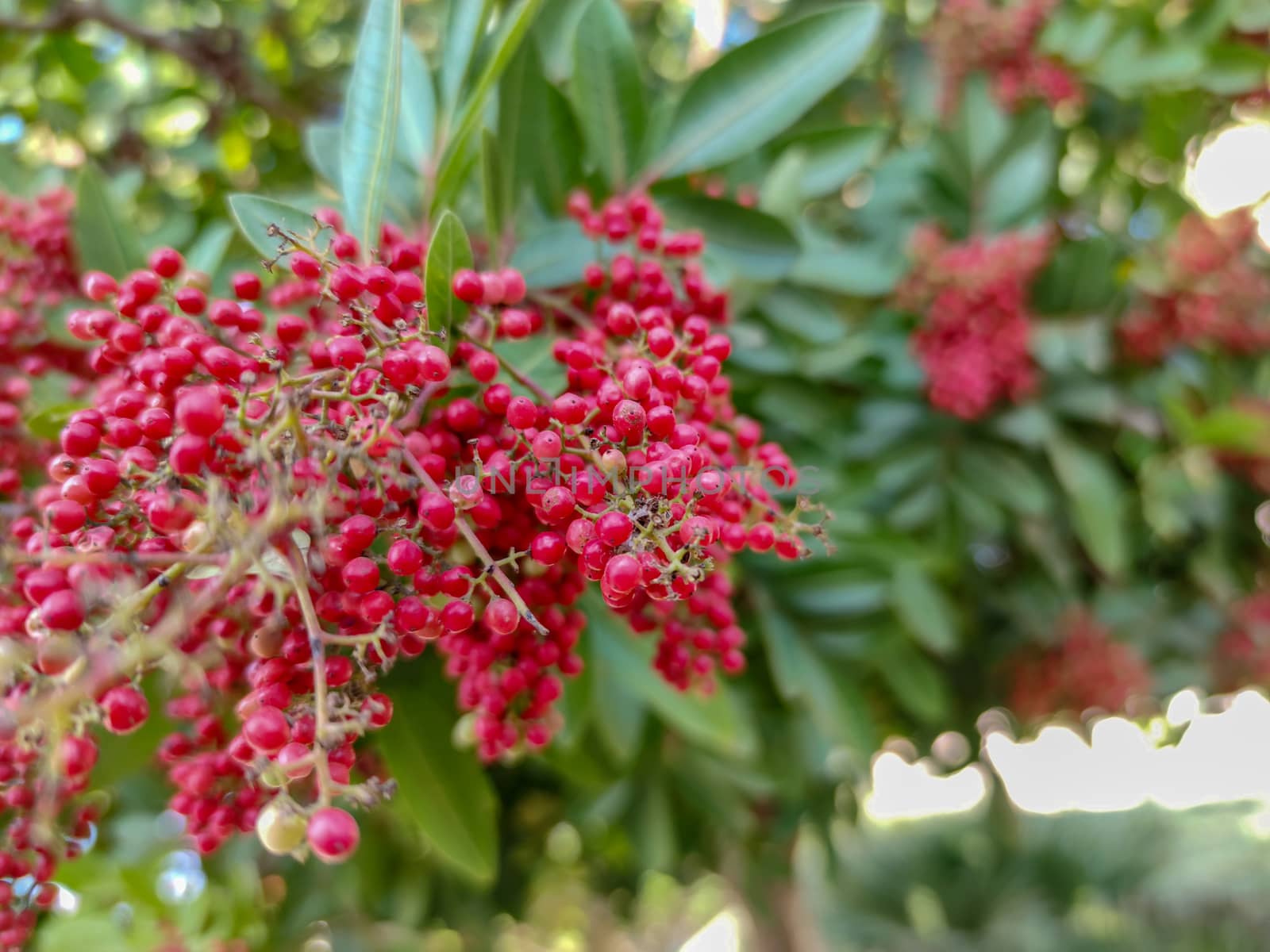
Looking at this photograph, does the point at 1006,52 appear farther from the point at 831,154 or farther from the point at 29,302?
the point at 29,302

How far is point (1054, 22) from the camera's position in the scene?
207 cm

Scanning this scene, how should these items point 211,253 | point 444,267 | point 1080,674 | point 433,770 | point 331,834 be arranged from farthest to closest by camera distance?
1. point 1080,674
2. point 211,253
3. point 433,770
4. point 444,267
5. point 331,834

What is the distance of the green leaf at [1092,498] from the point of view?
6.22ft

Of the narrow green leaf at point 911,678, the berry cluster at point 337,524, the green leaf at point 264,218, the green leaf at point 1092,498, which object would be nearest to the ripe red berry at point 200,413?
the berry cluster at point 337,524

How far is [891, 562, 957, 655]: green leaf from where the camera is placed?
5.99 feet

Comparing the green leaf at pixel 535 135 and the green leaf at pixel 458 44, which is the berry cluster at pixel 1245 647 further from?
the green leaf at pixel 458 44

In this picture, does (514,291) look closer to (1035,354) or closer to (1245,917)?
(1035,354)

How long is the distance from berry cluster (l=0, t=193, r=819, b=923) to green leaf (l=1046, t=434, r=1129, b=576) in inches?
53.8

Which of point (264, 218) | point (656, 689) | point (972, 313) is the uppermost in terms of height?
point (264, 218)

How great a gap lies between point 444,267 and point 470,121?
0.68 feet

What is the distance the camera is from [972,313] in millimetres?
1849

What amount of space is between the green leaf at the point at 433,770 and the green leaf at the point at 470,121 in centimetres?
53

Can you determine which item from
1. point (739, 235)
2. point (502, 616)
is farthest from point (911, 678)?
point (502, 616)

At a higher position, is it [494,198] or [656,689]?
[494,198]
